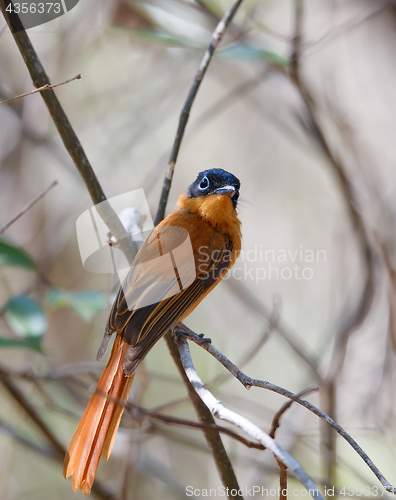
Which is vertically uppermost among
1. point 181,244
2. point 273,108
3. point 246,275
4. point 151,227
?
point 273,108

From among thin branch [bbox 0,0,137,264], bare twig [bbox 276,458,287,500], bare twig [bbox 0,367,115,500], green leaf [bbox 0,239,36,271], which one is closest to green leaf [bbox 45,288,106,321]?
green leaf [bbox 0,239,36,271]

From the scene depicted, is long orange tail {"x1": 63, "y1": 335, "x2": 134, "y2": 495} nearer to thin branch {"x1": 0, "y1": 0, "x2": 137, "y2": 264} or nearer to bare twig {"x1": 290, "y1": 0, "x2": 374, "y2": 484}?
thin branch {"x1": 0, "y1": 0, "x2": 137, "y2": 264}

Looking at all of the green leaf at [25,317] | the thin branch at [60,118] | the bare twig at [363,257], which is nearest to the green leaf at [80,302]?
the green leaf at [25,317]

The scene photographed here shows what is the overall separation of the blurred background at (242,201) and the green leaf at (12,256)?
90 cm

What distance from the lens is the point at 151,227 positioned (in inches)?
117

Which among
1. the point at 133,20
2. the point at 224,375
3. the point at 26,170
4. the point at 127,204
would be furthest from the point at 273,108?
the point at 224,375

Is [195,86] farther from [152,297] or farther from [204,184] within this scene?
[152,297]

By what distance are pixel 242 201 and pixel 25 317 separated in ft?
6.14

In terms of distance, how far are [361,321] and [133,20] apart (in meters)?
3.53

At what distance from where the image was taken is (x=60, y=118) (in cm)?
204

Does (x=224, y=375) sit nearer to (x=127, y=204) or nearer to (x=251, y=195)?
(x=127, y=204)

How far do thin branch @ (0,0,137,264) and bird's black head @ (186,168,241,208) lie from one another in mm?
889

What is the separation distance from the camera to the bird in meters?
2.20

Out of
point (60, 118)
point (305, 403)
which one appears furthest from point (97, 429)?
point (60, 118)
